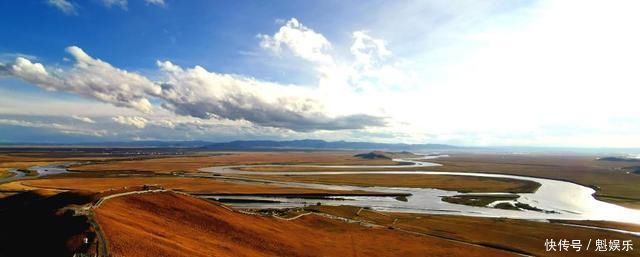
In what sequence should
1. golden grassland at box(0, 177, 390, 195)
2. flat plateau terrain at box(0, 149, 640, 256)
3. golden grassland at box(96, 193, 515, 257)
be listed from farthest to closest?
golden grassland at box(0, 177, 390, 195) → golden grassland at box(96, 193, 515, 257) → flat plateau terrain at box(0, 149, 640, 256)

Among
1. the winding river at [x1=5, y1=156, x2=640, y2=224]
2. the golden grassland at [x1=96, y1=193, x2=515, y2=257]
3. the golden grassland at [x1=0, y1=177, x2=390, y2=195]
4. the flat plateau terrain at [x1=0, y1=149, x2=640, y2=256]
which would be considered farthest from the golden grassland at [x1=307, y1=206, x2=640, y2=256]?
the golden grassland at [x1=0, y1=177, x2=390, y2=195]

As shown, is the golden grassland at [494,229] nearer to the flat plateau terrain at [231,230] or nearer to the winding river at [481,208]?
the flat plateau terrain at [231,230]

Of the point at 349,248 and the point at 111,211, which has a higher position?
the point at 111,211

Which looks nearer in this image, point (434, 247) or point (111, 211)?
point (111, 211)

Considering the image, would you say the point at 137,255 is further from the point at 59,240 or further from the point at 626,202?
the point at 626,202

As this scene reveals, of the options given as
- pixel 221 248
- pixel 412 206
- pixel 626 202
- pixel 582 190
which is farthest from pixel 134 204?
pixel 582 190

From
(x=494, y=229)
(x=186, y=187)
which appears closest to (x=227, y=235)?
(x=494, y=229)

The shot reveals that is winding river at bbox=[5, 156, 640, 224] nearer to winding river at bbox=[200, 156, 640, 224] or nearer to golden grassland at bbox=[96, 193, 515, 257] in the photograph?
winding river at bbox=[200, 156, 640, 224]
